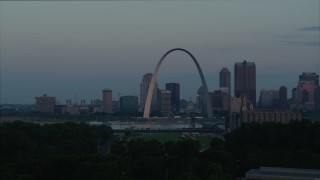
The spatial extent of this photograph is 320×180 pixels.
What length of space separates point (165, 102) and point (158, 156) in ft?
270

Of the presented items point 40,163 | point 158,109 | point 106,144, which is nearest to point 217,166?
point 40,163

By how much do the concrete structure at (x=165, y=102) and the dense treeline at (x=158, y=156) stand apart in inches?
2799

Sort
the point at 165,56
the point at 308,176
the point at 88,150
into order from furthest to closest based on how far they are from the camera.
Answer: the point at 165,56, the point at 88,150, the point at 308,176

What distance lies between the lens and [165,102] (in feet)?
341

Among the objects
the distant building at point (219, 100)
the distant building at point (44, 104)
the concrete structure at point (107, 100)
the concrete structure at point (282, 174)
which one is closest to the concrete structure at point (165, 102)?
the distant building at point (219, 100)

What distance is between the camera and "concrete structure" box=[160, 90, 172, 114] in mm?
103750

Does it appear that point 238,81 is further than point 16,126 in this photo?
Yes

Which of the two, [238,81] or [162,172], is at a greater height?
[238,81]

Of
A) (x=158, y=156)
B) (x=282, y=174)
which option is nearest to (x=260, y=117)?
(x=158, y=156)

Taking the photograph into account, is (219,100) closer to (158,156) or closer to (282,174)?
(158,156)

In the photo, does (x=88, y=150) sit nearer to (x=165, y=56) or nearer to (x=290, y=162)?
(x=290, y=162)

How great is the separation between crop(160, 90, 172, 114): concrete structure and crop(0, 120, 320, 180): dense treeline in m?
71.1

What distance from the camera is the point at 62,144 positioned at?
28297mm

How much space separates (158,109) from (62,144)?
7756cm
